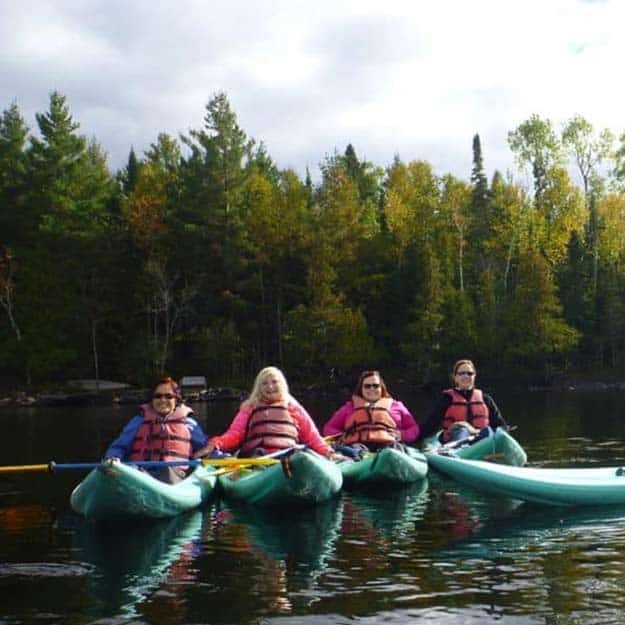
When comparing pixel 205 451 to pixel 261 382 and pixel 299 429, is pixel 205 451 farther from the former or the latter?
pixel 299 429

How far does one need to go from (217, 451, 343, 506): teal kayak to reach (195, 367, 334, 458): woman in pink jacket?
1.10 ft

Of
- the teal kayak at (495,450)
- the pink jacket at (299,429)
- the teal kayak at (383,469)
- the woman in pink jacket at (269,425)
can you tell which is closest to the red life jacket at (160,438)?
the woman in pink jacket at (269,425)

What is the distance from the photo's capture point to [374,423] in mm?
10312

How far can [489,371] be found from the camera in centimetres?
3828

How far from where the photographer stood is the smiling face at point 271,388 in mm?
9102

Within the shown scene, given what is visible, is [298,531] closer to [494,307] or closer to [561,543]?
[561,543]

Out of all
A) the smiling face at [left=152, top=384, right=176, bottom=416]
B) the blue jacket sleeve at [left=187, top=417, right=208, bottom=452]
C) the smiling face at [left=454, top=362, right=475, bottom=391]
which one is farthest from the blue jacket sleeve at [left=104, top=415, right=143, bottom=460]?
the smiling face at [left=454, top=362, right=475, bottom=391]

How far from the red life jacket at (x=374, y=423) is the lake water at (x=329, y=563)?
0.68 metres

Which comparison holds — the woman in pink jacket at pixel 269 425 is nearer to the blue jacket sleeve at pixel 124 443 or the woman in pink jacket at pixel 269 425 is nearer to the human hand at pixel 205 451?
the human hand at pixel 205 451

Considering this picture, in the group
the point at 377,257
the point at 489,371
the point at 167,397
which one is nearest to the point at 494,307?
the point at 489,371

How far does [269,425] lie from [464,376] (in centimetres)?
300

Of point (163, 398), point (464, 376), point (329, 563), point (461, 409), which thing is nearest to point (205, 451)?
point (163, 398)

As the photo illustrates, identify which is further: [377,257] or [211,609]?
[377,257]

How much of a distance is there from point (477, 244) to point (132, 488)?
116ft
